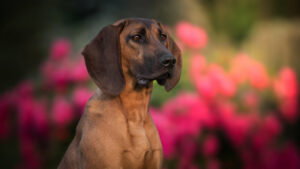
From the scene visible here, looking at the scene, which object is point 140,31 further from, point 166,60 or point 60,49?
point 60,49

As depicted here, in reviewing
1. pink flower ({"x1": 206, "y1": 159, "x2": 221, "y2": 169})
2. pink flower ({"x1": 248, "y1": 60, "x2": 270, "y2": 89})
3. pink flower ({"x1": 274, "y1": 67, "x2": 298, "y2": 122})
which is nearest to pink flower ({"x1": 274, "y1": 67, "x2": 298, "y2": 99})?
pink flower ({"x1": 274, "y1": 67, "x2": 298, "y2": 122})

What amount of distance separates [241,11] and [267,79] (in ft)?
2.56

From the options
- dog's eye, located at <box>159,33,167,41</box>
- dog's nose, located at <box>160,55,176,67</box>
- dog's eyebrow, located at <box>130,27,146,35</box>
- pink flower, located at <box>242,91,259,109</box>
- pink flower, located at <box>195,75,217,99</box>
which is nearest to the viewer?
dog's nose, located at <box>160,55,176,67</box>

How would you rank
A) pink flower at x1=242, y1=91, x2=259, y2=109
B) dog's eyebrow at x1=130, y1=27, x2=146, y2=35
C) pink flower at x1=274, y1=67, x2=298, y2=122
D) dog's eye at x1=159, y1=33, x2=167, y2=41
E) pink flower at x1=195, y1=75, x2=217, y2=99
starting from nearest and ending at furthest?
dog's eyebrow at x1=130, y1=27, x2=146, y2=35, dog's eye at x1=159, y1=33, x2=167, y2=41, pink flower at x1=195, y1=75, x2=217, y2=99, pink flower at x1=242, y1=91, x2=259, y2=109, pink flower at x1=274, y1=67, x2=298, y2=122

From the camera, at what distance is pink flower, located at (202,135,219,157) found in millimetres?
4215

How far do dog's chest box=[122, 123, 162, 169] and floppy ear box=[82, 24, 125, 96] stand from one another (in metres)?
0.27

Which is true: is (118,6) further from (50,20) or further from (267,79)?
(267,79)

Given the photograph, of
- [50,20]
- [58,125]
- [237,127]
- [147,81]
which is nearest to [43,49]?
[50,20]

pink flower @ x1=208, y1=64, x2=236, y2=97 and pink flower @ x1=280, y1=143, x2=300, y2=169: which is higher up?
pink flower @ x1=208, y1=64, x2=236, y2=97

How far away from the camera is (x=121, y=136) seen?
2473 mm

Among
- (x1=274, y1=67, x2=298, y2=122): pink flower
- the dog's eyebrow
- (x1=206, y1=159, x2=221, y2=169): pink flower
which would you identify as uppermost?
the dog's eyebrow

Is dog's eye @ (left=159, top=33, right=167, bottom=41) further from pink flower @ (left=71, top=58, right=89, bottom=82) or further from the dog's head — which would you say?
pink flower @ (left=71, top=58, right=89, bottom=82)

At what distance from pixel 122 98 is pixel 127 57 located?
25cm

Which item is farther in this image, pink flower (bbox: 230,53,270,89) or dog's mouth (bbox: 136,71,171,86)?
pink flower (bbox: 230,53,270,89)
